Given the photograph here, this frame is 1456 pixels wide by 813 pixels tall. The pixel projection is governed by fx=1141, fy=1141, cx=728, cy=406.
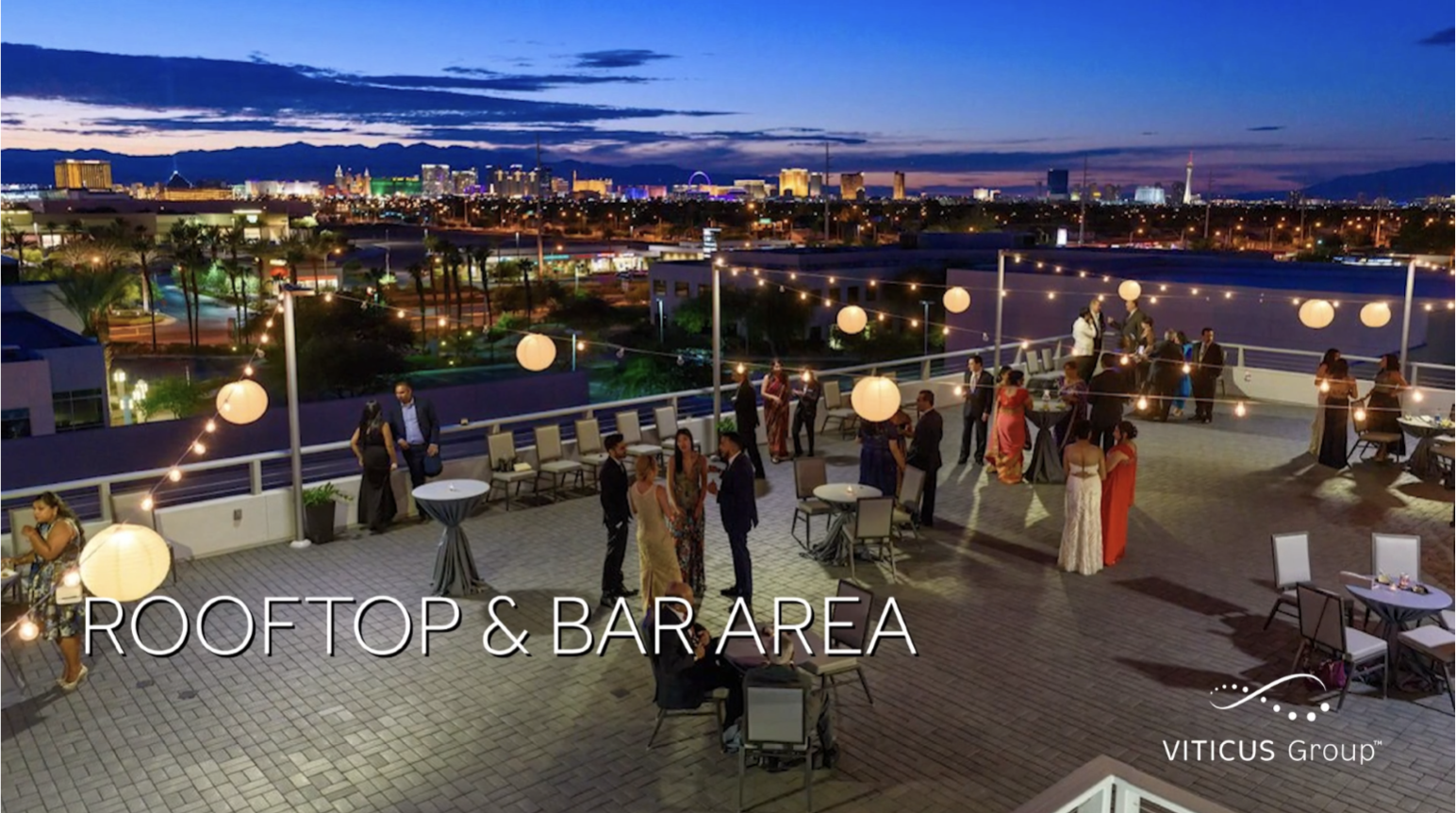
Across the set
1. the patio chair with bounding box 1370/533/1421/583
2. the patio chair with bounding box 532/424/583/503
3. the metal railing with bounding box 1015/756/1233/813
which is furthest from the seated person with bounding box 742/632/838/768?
the patio chair with bounding box 532/424/583/503

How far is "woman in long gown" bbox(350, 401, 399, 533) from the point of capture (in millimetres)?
11633

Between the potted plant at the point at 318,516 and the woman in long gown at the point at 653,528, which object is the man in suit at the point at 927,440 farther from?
the potted plant at the point at 318,516

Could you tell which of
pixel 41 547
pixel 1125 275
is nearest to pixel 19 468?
pixel 41 547

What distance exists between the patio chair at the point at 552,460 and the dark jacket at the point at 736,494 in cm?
408

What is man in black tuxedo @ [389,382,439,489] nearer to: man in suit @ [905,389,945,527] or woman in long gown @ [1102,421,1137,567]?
man in suit @ [905,389,945,527]

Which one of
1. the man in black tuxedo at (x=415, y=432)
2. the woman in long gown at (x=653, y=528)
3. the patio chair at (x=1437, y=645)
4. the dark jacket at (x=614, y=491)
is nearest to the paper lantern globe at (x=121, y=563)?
the woman in long gown at (x=653, y=528)

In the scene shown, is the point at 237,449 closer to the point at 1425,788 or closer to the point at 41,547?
the point at 41,547

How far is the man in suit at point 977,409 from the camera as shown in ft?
46.4

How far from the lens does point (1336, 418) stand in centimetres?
1416

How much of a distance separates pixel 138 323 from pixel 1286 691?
6709cm

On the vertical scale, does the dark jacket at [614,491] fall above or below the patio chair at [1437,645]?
above

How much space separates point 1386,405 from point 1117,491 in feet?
19.3

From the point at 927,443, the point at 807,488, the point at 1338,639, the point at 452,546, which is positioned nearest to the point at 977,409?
the point at 927,443

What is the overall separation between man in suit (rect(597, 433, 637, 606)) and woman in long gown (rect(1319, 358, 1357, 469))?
9257 mm
